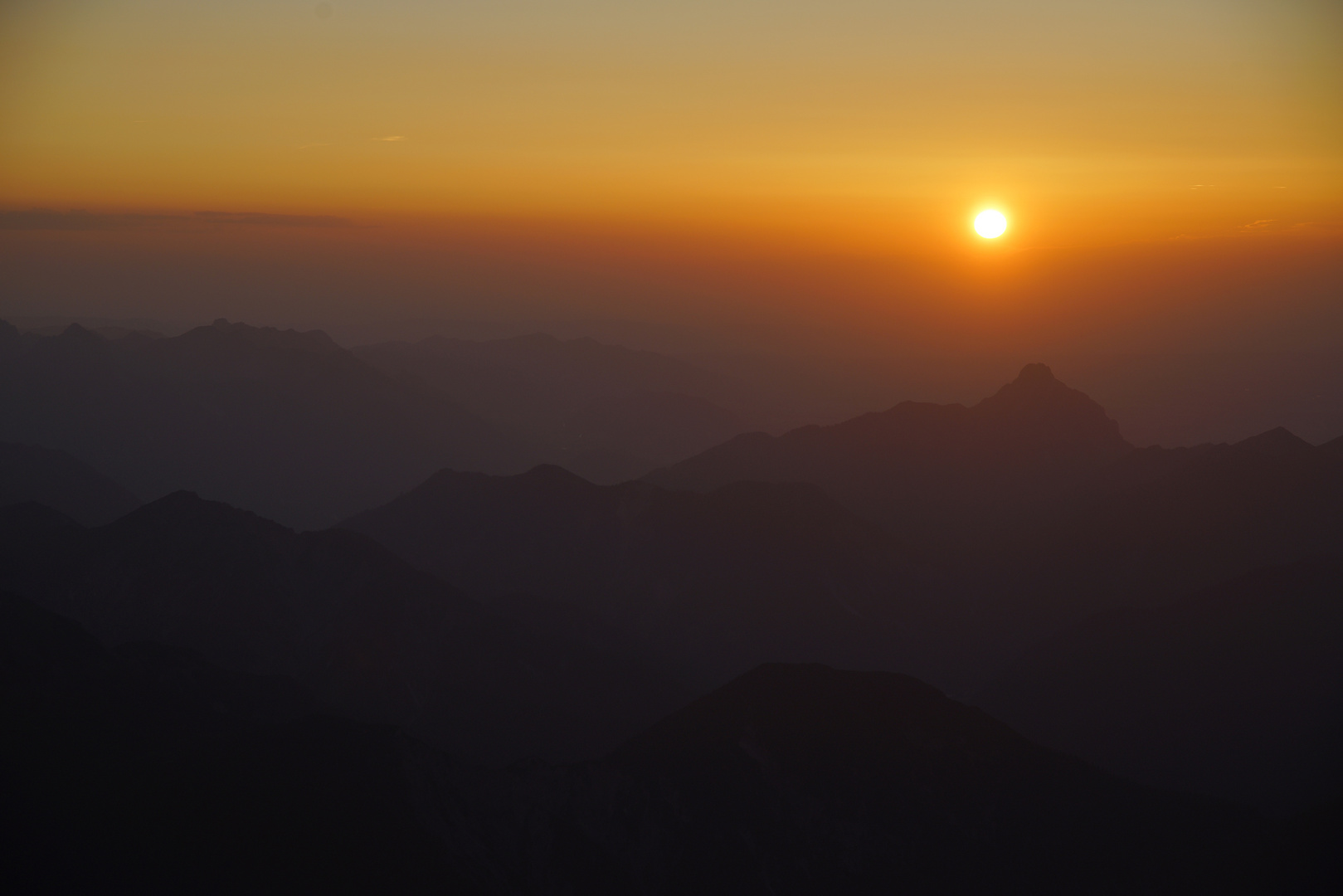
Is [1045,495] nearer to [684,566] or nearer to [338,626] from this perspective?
[684,566]

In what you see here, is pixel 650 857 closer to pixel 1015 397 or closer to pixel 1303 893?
pixel 1303 893

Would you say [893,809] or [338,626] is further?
[338,626]

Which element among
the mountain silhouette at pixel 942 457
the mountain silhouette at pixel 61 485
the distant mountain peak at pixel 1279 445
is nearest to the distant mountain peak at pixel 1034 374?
the mountain silhouette at pixel 942 457

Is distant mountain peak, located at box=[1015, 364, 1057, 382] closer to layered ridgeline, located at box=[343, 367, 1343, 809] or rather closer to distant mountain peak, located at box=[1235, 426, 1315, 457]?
layered ridgeline, located at box=[343, 367, 1343, 809]

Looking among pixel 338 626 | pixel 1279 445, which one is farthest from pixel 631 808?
pixel 1279 445

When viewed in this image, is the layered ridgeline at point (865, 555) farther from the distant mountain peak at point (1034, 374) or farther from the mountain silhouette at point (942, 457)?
the distant mountain peak at point (1034, 374)

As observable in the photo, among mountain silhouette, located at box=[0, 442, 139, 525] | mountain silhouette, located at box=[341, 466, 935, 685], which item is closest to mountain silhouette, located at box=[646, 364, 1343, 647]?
mountain silhouette, located at box=[341, 466, 935, 685]

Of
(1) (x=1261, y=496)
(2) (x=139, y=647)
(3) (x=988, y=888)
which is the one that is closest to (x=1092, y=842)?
(3) (x=988, y=888)
